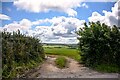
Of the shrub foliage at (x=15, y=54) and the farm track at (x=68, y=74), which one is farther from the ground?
the shrub foliage at (x=15, y=54)

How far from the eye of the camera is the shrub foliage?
13.9m

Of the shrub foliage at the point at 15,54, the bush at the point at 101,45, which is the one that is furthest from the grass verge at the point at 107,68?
the shrub foliage at the point at 15,54

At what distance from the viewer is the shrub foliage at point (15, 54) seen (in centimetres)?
1395

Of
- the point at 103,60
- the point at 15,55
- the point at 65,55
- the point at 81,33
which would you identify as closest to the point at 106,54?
the point at 103,60

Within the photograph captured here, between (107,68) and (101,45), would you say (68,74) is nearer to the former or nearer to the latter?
(107,68)

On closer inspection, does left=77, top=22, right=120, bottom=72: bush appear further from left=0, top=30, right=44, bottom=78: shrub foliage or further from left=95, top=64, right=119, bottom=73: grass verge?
left=0, top=30, right=44, bottom=78: shrub foliage

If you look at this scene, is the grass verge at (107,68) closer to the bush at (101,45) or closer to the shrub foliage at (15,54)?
the bush at (101,45)

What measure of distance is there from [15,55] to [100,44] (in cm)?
689

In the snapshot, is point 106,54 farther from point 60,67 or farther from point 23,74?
point 23,74

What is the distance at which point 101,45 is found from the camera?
21.7 meters

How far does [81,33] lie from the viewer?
75.4 feet

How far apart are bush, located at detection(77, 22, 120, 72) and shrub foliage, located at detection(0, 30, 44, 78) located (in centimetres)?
371

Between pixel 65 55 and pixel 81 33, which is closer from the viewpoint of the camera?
pixel 81 33

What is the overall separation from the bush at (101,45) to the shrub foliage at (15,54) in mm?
3713
